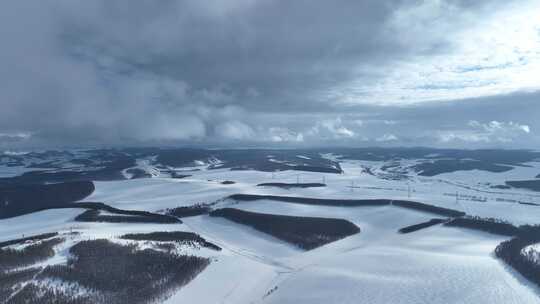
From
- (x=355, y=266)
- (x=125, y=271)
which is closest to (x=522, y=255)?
(x=355, y=266)

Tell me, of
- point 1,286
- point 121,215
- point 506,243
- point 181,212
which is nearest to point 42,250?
point 1,286

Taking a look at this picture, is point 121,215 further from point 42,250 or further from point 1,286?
point 1,286

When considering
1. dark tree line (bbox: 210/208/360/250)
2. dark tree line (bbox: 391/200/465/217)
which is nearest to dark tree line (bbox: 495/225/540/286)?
dark tree line (bbox: 391/200/465/217)

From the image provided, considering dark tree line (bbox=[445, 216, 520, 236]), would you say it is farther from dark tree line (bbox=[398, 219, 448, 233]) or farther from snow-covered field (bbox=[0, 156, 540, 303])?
snow-covered field (bbox=[0, 156, 540, 303])

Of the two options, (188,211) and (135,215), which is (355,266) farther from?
(135,215)

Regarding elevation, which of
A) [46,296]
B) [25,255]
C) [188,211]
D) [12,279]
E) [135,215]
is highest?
[25,255]
